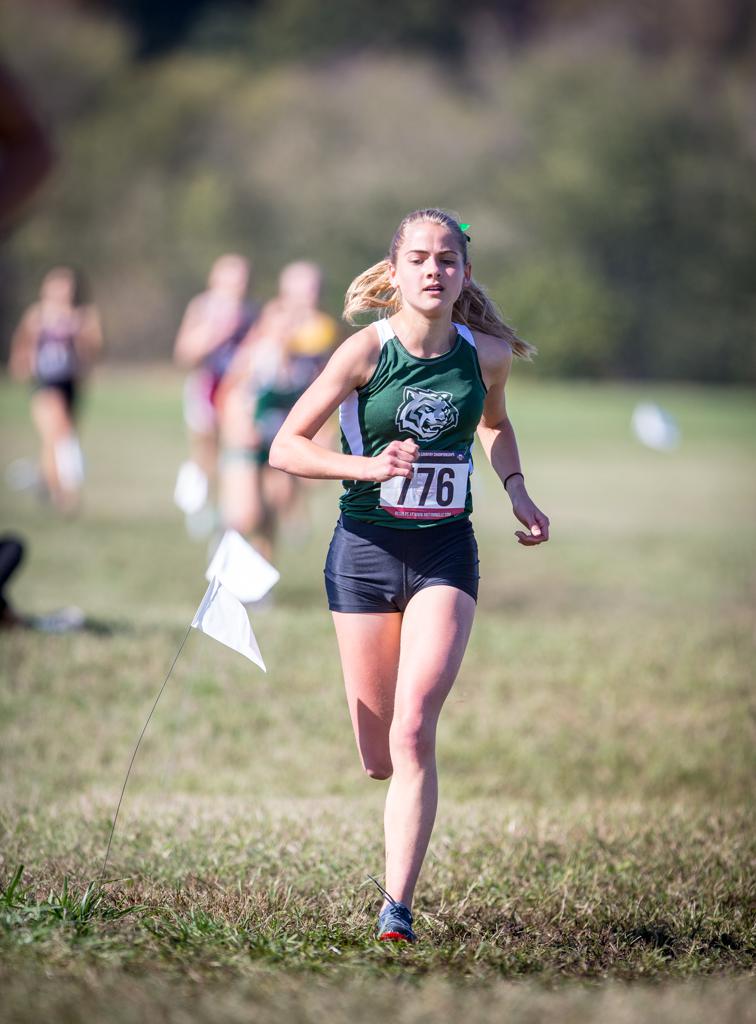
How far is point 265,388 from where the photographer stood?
36.4 ft

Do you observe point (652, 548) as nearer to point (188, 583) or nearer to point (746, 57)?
point (188, 583)

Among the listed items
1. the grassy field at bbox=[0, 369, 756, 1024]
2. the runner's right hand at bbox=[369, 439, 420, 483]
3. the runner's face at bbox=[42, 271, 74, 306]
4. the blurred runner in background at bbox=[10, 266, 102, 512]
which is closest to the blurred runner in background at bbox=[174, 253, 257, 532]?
the grassy field at bbox=[0, 369, 756, 1024]

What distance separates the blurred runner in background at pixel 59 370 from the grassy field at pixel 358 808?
88.0 inches

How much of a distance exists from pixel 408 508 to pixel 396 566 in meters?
0.18

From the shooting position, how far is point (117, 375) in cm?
5744

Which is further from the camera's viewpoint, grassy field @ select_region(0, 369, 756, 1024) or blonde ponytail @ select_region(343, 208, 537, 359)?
blonde ponytail @ select_region(343, 208, 537, 359)

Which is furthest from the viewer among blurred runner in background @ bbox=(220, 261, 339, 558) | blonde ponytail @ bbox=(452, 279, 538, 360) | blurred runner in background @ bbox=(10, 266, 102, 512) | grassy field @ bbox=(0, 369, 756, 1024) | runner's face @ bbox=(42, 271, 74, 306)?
runner's face @ bbox=(42, 271, 74, 306)

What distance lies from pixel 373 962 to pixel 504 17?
77.2m

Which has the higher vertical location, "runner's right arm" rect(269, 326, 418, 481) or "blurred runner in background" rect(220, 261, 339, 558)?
"blurred runner in background" rect(220, 261, 339, 558)

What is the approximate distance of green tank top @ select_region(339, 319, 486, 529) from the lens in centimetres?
441

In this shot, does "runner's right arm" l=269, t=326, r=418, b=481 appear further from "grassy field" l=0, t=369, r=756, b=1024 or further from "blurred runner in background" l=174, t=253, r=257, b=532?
"blurred runner in background" l=174, t=253, r=257, b=532

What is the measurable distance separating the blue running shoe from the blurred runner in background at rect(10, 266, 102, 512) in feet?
43.8

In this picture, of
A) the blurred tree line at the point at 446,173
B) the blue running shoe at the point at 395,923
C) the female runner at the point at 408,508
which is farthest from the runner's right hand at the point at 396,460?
the blurred tree line at the point at 446,173

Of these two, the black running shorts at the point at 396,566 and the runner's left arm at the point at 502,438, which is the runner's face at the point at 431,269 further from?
the black running shorts at the point at 396,566
